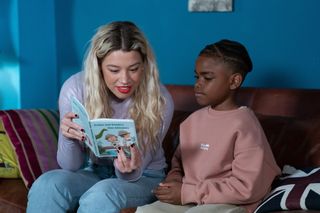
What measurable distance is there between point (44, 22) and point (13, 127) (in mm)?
1159

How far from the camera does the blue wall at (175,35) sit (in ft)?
7.37

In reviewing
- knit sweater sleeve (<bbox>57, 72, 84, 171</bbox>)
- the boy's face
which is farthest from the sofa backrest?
knit sweater sleeve (<bbox>57, 72, 84, 171</bbox>)

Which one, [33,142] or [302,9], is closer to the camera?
[33,142]

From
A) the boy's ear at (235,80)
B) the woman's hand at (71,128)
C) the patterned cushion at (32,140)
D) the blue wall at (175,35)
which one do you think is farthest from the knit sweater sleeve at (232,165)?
the blue wall at (175,35)

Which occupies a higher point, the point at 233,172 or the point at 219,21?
the point at 219,21

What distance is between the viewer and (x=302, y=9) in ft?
7.29

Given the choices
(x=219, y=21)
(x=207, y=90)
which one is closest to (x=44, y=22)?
(x=219, y=21)

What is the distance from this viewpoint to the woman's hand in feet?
5.43

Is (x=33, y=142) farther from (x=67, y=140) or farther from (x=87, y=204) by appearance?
(x=87, y=204)

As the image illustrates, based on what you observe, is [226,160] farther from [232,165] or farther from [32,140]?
[32,140]

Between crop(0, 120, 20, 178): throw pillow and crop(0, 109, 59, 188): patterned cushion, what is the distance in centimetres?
4

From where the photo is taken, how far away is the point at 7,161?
6.46ft

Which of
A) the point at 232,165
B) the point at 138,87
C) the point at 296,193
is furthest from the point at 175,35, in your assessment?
the point at 296,193

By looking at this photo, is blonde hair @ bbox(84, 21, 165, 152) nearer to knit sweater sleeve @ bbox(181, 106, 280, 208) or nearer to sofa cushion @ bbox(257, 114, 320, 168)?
knit sweater sleeve @ bbox(181, 106, 280, 208)
